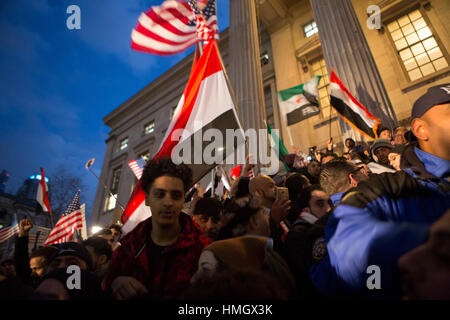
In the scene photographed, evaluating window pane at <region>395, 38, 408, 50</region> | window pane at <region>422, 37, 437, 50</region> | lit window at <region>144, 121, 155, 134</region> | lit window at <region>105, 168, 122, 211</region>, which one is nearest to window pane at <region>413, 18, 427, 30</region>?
window pane at <region>395, 38, 408, 50</region>

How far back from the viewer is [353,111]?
550cm

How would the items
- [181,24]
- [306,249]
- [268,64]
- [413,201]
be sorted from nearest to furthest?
[413,201], [306,249], [181,24], [268,64]

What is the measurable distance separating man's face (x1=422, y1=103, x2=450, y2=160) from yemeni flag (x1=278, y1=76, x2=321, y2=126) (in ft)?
17.7

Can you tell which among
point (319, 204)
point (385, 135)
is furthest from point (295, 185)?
point (385, 135)

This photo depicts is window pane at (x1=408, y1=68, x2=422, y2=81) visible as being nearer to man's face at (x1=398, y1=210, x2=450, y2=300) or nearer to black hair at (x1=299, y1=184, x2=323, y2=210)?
black hair at (x1=299, y1=184, x2=323, y2=210)

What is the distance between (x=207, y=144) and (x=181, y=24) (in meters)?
3.80

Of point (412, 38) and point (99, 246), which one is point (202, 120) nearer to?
point (99, 246)

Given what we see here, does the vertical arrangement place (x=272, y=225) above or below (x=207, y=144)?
below

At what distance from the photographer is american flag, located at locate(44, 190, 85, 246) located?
5.13 metres

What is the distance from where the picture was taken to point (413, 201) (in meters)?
1.00

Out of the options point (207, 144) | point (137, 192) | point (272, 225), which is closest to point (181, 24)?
point (207, 144)

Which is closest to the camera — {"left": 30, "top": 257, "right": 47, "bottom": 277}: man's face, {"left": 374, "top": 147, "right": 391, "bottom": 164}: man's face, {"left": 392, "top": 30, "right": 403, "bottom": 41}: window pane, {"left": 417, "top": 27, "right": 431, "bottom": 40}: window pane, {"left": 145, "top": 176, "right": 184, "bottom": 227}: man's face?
{"left": 145, "top": 176, "right": 184, "bottom": 227}: man's face

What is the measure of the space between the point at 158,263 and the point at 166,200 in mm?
492

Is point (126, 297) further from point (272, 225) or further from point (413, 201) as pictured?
point (413, 201)
